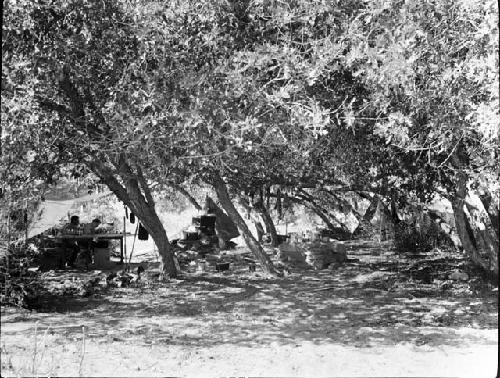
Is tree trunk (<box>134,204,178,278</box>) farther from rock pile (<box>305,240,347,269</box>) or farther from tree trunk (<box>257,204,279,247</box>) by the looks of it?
tree trunk (<box>257,204,279,247</box>)

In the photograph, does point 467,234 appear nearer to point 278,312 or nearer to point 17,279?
point 278,312

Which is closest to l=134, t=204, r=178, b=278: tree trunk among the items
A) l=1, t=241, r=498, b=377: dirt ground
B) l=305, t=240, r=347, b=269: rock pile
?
l=1, t=241, r=498, b=377: dirt ground

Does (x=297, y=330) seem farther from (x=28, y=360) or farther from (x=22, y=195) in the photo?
(x=22, y=195)

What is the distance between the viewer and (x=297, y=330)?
6.98m

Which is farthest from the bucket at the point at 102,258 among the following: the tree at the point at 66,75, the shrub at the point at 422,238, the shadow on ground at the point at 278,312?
the shrub at the point at 422,238

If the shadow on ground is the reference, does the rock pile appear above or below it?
above

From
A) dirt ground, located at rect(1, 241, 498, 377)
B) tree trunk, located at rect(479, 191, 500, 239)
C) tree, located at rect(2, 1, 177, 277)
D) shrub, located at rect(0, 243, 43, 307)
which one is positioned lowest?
dirt ground, located at rect(1, 241, 498, 377)

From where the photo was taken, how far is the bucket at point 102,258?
1279 cm

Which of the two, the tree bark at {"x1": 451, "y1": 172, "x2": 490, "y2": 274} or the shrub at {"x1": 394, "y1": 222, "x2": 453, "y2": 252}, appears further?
the shrub at {"x1": 394, "y1": 222, "x2": 453, "y2": 252}

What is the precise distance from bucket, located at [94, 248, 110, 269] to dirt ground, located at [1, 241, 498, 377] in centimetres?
189

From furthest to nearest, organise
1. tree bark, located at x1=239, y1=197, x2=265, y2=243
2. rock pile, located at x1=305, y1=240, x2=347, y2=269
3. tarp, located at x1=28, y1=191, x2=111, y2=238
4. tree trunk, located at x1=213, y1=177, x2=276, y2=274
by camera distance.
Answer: tree bark, located at x1=239, y1=197, x2=265, y2=243
rock pile, located at x1=305, y1=240, x2=347, y2=269
tree trunk, located at x1=213, y1=177, x2=276, y2=274
tarp, located at x1=28, y1=191, x2=111, y2=238

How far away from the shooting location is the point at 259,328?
705cm

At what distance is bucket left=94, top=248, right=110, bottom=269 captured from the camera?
42.0ft

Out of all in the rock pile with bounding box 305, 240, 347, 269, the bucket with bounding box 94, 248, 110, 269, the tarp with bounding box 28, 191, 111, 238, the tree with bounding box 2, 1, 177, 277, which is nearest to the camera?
the tree with bounding box 2, 1, 177, 277
